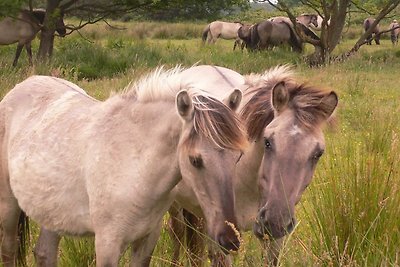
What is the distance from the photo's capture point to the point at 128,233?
2.80 m

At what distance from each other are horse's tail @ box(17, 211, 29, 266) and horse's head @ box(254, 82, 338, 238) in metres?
1.75

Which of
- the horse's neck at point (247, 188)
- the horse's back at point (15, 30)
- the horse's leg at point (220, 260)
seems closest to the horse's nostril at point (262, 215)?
the horse's leg at point (220, 260)

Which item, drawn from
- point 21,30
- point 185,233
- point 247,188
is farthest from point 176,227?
point 21,30

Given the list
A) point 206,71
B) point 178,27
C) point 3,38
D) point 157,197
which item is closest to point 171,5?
point 3,38

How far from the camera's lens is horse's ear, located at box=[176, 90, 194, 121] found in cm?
255

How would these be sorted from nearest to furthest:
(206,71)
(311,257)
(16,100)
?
(311,257) < (16,100) < (206,71)

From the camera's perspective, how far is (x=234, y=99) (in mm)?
2721

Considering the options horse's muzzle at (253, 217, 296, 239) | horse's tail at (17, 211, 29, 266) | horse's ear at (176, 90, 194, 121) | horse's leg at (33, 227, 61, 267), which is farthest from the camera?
horse's tail at (17, 211, 29, 266)

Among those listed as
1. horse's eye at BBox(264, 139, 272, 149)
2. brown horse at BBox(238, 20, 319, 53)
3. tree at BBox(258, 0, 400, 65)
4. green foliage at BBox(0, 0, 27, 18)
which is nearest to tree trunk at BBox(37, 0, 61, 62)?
green foliage at BBox(0, 0, 27, 18)

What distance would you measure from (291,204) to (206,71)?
199 cm

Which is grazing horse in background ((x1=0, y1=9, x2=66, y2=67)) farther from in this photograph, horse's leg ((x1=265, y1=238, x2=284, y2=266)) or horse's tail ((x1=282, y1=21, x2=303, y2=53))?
horse's leg ((x1=265, y1=238, x2=284, y2=266))

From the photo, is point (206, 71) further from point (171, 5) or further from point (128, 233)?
point (171, 5)

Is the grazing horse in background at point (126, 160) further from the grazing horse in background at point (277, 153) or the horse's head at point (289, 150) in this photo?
the horse's head at point (289, 150)

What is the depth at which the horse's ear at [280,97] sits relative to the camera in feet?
10.1
